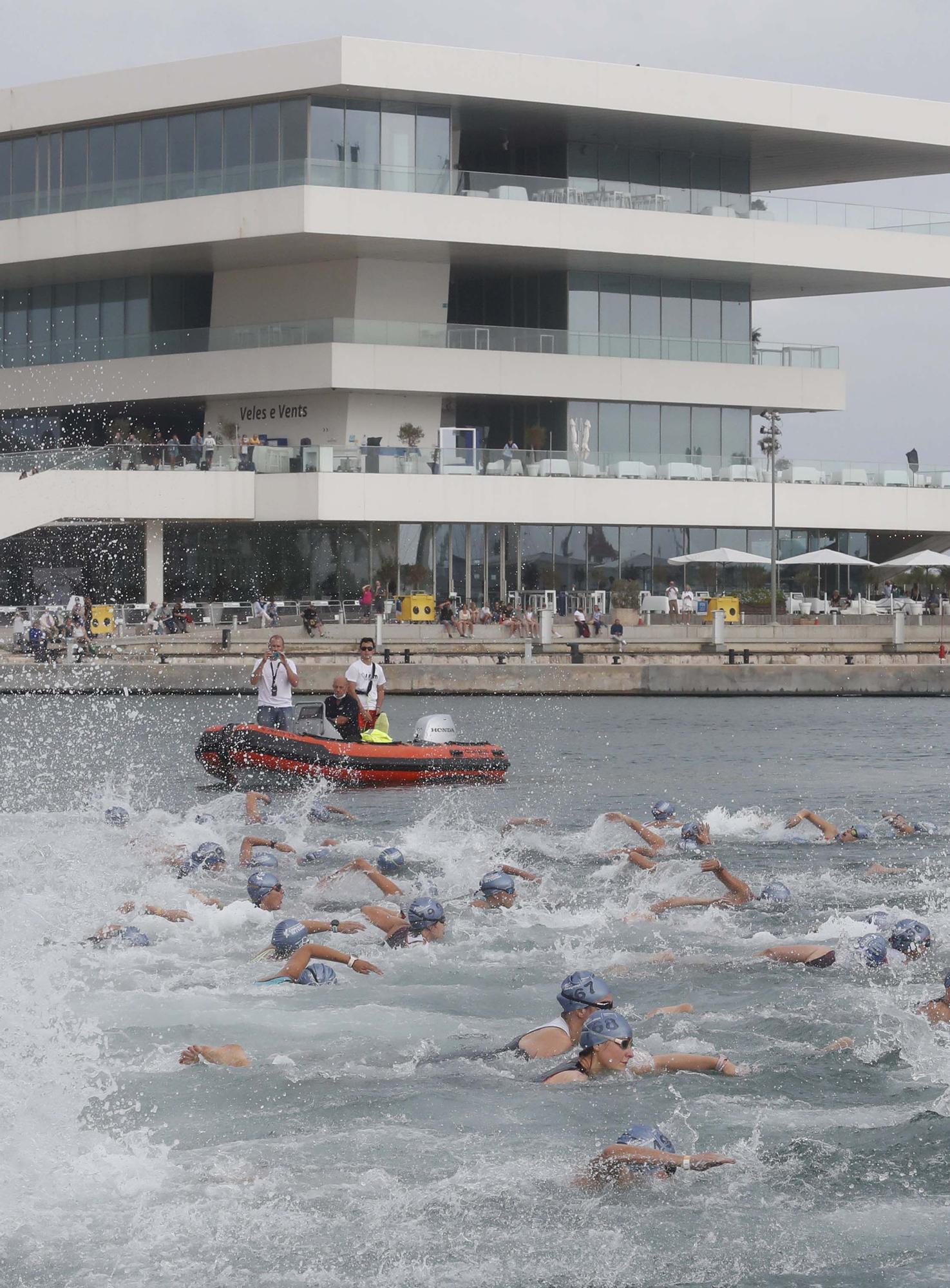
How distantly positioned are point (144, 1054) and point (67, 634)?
33.2 meters

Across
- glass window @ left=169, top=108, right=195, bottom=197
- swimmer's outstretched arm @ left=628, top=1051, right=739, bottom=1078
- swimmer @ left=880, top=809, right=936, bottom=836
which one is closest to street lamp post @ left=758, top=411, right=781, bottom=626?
glass window @ left=169, top=108, right=195, bottom=197

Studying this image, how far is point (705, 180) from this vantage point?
57.2 metres

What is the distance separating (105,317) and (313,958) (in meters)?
46.6

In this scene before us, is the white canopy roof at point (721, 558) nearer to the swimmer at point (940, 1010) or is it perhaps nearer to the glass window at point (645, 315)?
the glass window at point (645, 315)

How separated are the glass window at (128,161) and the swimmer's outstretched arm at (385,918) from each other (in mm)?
42562

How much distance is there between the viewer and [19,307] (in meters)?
58.2

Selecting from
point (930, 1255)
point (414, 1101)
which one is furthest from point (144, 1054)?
point (930, 1255)

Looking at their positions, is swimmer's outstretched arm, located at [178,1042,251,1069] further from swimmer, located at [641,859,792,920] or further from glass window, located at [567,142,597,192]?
glass window, located at [567,142,597,192]

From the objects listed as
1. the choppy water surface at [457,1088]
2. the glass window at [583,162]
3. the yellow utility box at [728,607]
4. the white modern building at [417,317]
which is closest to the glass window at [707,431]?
the white modern building at [417,317]

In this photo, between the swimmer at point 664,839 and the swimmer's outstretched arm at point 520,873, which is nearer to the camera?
the swimmer's outstretched arm at point 520,873

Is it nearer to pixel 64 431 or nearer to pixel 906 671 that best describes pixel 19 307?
pixel 64 431

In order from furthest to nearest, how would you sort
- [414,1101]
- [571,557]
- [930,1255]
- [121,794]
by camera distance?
[571,557], [121,794], [414,1101], [930,1255]

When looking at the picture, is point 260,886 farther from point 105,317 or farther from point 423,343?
point 105,317

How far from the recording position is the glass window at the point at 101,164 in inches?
2121
